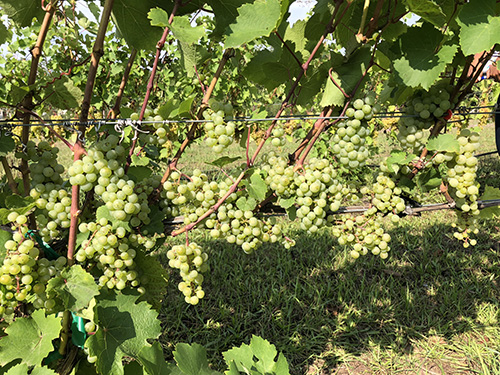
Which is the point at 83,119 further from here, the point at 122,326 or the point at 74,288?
the point at 122,326

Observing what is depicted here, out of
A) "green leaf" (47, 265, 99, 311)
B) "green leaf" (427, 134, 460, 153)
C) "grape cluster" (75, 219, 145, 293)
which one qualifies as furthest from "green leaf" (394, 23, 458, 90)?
"green leaf" (47, 265, 99, 311)

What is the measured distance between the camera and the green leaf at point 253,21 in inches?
36.4

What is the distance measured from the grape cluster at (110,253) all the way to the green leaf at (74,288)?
0.04m

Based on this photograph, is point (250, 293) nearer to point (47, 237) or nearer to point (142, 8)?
point (47, 237)

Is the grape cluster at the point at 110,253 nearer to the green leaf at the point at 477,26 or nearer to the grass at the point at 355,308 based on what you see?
the green leaf at the point at 477,26

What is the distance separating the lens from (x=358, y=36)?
112 centimetres

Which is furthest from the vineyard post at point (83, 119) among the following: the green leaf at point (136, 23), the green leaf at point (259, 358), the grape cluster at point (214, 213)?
the green leaf at point (259, 358)

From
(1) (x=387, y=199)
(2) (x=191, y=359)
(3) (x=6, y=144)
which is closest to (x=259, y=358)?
(2) (x=191, y=359)

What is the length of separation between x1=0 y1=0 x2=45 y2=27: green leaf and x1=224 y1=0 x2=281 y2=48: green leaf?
0.64m

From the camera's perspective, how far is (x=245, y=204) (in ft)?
3.86

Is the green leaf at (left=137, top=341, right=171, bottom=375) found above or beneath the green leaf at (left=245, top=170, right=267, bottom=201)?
beneath

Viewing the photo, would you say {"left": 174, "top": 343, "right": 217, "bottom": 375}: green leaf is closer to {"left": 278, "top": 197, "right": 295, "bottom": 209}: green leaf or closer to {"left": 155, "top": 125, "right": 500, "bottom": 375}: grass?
{"left": 278, "top": 197, "right": 295, "bottom": 209}: green leaf

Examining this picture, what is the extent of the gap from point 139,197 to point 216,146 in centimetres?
27

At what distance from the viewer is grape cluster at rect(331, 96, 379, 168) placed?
1.15m
